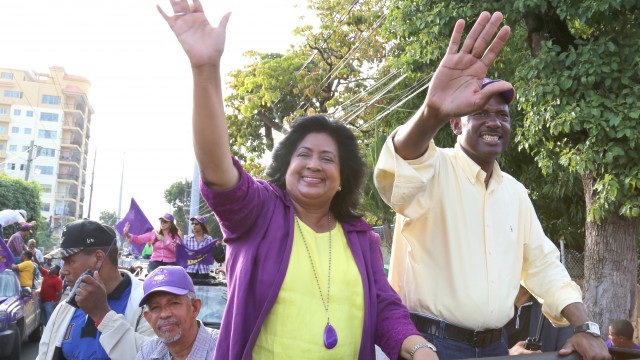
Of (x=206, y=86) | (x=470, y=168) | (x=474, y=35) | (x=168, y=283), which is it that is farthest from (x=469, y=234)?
(x=168, y=283)

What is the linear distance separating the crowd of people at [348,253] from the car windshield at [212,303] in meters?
3.48

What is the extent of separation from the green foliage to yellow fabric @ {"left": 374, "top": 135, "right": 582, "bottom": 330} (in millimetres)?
29308

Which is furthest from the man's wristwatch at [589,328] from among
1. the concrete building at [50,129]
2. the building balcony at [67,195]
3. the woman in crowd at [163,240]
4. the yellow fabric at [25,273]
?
the building balcony at [67,195]

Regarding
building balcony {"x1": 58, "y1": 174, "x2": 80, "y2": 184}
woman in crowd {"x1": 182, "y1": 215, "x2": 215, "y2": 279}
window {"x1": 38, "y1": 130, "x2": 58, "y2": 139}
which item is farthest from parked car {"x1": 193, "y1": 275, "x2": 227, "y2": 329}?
building balcony {"x1": 58, "y1": 174, "x2": 80, "y2": 184}

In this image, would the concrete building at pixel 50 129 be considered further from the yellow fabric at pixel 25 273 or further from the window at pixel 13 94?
the yellow fabric at pixel 25 273

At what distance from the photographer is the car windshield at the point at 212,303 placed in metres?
6.59

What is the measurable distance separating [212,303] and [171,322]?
417 cm

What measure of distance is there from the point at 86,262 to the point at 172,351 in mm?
755

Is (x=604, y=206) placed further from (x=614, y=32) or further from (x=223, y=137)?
(x=223, y=137)

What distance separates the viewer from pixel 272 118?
22.2 metres

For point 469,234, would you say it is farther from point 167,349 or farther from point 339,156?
point 167,349

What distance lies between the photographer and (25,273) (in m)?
11.0

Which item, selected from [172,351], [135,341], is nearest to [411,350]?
[172,351]

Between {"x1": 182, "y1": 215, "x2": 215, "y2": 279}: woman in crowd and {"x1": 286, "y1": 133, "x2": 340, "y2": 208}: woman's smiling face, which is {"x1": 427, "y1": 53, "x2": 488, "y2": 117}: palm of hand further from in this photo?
{"x1": 182, "y1": 215, "x2": 215, "y2": 279}: woman in crowd
